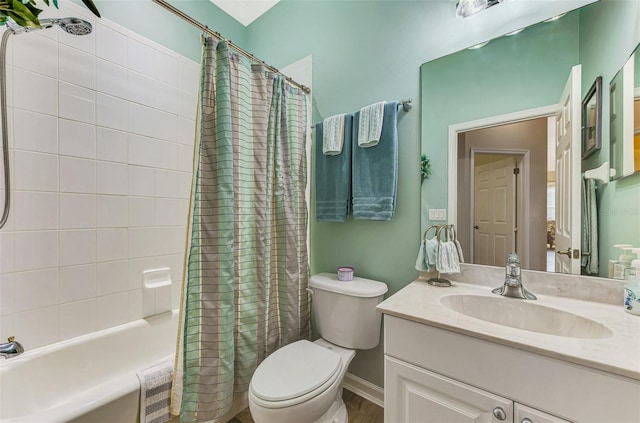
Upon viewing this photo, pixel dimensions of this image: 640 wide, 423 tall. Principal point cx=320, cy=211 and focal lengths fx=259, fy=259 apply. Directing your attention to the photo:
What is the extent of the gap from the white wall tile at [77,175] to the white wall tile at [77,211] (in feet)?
0.12

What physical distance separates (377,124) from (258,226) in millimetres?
887

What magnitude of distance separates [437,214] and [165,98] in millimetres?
1876

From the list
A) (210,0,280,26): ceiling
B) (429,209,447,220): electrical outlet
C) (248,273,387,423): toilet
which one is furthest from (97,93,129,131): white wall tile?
(429,209,447,220): electrical outlet

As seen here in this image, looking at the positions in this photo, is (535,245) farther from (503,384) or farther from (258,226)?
(258,226)

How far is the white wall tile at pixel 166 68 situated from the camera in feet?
5.59

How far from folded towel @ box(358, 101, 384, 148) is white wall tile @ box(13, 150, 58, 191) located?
1.62 m

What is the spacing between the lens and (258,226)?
1.46 m

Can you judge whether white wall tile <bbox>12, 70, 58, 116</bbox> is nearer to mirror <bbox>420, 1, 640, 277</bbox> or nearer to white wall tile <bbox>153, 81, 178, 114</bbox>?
white wall tile <bbox>153, 81, 178, 114</bbox>

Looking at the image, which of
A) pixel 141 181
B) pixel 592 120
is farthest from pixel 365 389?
pixel 141 181

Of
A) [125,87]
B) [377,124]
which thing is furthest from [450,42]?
[125,87]

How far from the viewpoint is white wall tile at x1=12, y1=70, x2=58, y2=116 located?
4.05 ft

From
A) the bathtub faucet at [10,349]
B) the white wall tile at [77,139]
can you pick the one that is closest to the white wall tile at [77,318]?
the bathtub faucet at [10,349]

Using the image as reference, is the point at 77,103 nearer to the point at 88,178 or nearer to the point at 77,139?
the point at 77,139

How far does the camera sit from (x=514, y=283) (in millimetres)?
1093
